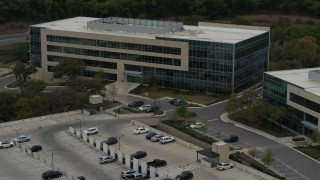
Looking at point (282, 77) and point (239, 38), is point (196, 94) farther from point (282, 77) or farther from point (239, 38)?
point (282, 77)

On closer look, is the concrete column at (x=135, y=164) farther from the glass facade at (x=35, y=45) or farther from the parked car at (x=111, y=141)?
the glass facade at (x=35, y=45)

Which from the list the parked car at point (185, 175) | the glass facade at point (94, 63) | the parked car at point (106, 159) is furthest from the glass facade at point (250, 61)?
the parked car at point (185, 175)

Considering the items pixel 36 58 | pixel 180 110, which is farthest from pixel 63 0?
pixel 180 110

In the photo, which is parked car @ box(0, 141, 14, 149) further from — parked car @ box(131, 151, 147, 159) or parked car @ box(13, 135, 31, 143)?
parked car @ box(131, 151, 147, 159)

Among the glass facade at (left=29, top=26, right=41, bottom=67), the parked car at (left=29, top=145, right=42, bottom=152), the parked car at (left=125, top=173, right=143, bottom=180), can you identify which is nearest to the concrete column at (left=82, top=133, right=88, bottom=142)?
the parked car at (left=29, top=145, right=42, bottom=152)

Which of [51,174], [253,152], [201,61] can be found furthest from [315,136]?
[201,61]

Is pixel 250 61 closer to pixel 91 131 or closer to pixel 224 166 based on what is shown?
pixel 91 131
